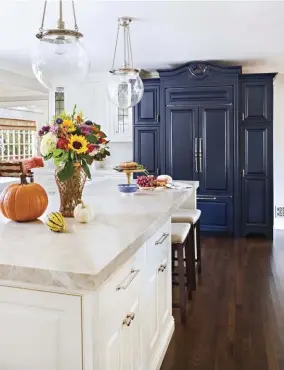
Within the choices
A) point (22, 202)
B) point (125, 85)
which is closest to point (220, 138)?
point (125, 85)

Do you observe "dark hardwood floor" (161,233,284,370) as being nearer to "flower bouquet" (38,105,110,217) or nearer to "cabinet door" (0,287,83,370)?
"flower bouquet" (38,105,110,217)

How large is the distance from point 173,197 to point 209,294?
3.82ft

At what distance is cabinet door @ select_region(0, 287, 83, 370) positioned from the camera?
1.38m

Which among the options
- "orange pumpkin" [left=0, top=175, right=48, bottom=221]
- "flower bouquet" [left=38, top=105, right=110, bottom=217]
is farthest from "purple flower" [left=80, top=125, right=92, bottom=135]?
"orange pumpkin" [left=0, top=175, right=48, bottom=221]

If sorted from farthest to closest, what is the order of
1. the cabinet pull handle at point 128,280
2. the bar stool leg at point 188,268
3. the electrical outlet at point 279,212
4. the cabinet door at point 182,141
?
1. the electrical outlet at point 279,212
2. the cabinet door at point 182,141
3. the bar stool leg at point 188,268
4. the cabinet pull handle at point 128,280

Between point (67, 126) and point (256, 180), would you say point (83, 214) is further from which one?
point (256, 180)

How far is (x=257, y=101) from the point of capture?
5.80 metres

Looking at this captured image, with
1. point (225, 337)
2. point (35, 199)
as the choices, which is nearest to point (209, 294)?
point (225, 337)

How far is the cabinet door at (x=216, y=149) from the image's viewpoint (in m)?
5.86

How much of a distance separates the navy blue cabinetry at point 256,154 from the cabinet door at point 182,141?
64cm

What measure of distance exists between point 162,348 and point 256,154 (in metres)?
3.85

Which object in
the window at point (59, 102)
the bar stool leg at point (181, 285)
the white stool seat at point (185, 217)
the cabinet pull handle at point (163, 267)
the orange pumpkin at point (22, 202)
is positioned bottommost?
the bar stool leg at point (181, 285)

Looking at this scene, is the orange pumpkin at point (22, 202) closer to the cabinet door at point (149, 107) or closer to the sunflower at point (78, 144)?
the sunflower at point (78, 144)

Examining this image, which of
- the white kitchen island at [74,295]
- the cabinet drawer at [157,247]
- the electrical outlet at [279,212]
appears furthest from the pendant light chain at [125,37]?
the electrical outlet at [279,212]
